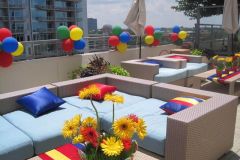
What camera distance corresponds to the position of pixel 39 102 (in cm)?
335

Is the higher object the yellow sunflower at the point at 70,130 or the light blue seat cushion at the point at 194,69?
the yellow sunflower at the point at 70,130

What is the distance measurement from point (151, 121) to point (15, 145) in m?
1.43

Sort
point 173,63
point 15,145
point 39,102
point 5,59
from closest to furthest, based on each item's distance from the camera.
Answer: point 15,145 < point 39,102 < point 5,59 < point 173,63

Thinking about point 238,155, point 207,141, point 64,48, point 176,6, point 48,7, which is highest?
point 48,7

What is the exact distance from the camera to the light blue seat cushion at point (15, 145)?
8.19 ft

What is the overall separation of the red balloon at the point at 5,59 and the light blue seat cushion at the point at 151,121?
2.31m

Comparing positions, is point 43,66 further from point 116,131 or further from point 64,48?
point 116,131

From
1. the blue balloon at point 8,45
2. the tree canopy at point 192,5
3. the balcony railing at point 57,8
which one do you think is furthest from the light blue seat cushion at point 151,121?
the balcony railing at point 57,8

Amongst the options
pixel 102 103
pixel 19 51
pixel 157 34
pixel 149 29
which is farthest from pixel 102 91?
pixel 157 34

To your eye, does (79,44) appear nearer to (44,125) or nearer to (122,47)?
(122,47)

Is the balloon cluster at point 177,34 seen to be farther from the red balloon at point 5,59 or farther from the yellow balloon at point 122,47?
the red balloon at point 5,59

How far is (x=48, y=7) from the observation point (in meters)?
78.1

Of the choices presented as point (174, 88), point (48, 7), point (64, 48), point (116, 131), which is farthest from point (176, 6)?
point (48, 7)

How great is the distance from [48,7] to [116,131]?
269 ft
